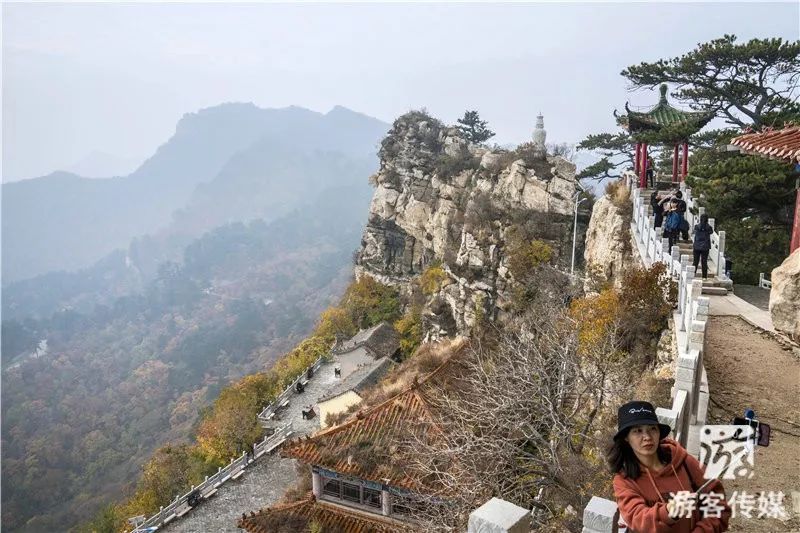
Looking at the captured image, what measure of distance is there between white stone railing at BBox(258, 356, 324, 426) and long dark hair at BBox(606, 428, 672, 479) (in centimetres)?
2564

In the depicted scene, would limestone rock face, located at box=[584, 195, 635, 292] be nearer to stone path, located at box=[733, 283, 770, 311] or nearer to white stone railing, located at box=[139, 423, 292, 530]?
stone path, located at box=[733, 283, 770, 311]

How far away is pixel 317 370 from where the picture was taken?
33.7 m

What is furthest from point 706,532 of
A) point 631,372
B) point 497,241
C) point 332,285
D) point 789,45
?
point 332,285

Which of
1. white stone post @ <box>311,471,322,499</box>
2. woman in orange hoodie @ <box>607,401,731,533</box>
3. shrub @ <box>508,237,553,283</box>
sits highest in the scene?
woman in orange hoodie @ <box>607,401,731,533</box>

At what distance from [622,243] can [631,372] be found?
25.8ft

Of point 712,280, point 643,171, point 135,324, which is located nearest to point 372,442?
point 712,280

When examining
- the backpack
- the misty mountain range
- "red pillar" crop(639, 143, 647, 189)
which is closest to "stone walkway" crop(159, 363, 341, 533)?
the backpack

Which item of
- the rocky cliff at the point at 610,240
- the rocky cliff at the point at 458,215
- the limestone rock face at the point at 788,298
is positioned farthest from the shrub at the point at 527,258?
the limestone rock face at the point at 788,298

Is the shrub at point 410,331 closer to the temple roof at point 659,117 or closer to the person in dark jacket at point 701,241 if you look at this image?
the temple roof at point 659,117

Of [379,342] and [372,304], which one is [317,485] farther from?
[372,304]

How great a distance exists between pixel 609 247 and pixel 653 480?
15828mm

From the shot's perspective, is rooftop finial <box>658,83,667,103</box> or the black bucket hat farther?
rooftop finial <box>658,83,667,103</box>

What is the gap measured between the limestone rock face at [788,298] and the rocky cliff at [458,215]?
1886cm

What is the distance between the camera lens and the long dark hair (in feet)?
10.6
